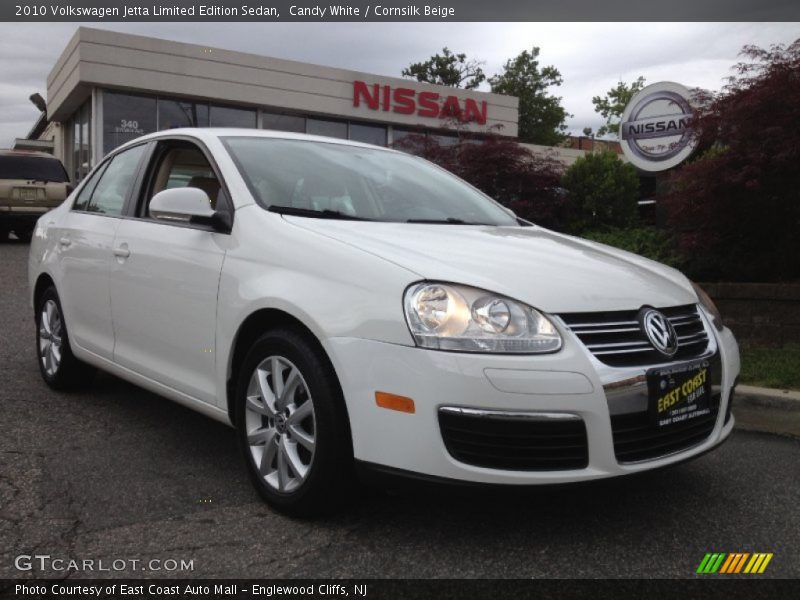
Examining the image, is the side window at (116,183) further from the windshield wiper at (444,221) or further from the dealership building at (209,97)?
the dealership building at (209,97)

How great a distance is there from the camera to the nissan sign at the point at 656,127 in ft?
32.6

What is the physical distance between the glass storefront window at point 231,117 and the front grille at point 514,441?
797 inches

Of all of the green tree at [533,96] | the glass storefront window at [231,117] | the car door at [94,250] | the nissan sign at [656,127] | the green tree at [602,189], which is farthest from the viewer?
the green tree at [533,96]

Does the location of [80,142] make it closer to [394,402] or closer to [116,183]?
[116,183]

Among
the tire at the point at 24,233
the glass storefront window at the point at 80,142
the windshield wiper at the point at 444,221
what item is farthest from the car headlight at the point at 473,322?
the glass storefront window at the point at 80,142

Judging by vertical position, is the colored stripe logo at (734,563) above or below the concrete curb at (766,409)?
below

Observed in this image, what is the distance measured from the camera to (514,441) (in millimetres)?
2539

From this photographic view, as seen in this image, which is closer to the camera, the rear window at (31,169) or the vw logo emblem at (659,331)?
the vw logo emblem at (659,331)

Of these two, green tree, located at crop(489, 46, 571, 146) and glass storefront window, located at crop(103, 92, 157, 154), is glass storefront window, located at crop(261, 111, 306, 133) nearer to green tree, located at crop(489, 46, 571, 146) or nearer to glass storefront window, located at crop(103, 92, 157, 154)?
glass storefront window, located at crop(103, 92, 157, 154)

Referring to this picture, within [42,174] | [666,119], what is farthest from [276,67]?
[666,119]

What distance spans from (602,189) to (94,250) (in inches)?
334

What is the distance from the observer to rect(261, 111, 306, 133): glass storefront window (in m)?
22.5

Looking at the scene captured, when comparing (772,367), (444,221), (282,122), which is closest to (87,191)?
(444,221)
